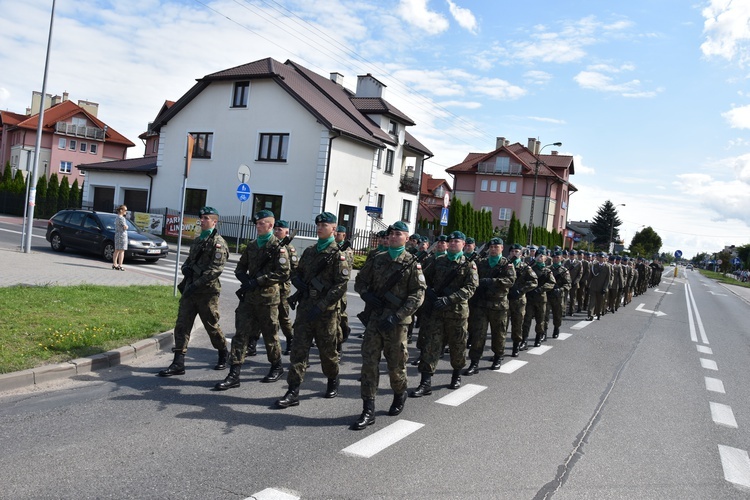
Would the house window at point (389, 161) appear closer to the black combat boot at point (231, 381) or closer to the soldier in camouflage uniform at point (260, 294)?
the soldier in camouflage uniform at point (260, 294)

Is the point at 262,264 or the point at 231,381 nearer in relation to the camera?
the point at 231,381

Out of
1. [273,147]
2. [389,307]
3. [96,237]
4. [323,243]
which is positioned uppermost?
[273,147]

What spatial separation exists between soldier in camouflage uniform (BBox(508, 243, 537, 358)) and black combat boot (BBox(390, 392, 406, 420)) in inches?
140

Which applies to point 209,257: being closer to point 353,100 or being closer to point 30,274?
point 30,274

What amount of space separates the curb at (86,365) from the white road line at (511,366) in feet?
14.9

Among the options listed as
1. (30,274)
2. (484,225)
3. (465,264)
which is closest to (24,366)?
(465,264)

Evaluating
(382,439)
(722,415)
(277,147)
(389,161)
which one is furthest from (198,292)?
(389,161)

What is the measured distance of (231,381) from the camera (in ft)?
20.0

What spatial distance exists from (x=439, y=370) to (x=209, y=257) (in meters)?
3.39

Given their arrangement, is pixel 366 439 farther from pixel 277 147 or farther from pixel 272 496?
pixel 277 147

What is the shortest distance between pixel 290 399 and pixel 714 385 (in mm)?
6132

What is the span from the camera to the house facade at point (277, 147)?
98.1 feet

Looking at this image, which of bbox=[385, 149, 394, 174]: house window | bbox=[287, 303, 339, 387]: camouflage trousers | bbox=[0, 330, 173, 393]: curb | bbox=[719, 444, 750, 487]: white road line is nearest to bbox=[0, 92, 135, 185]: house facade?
bbox=[385, 149, 394, 174]: house window

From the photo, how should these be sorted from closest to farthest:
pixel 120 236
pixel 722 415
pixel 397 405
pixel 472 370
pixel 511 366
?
pixel 397 405
pixel 722 415
pixel 472 370
pixel 511 366
pixel 120 236
